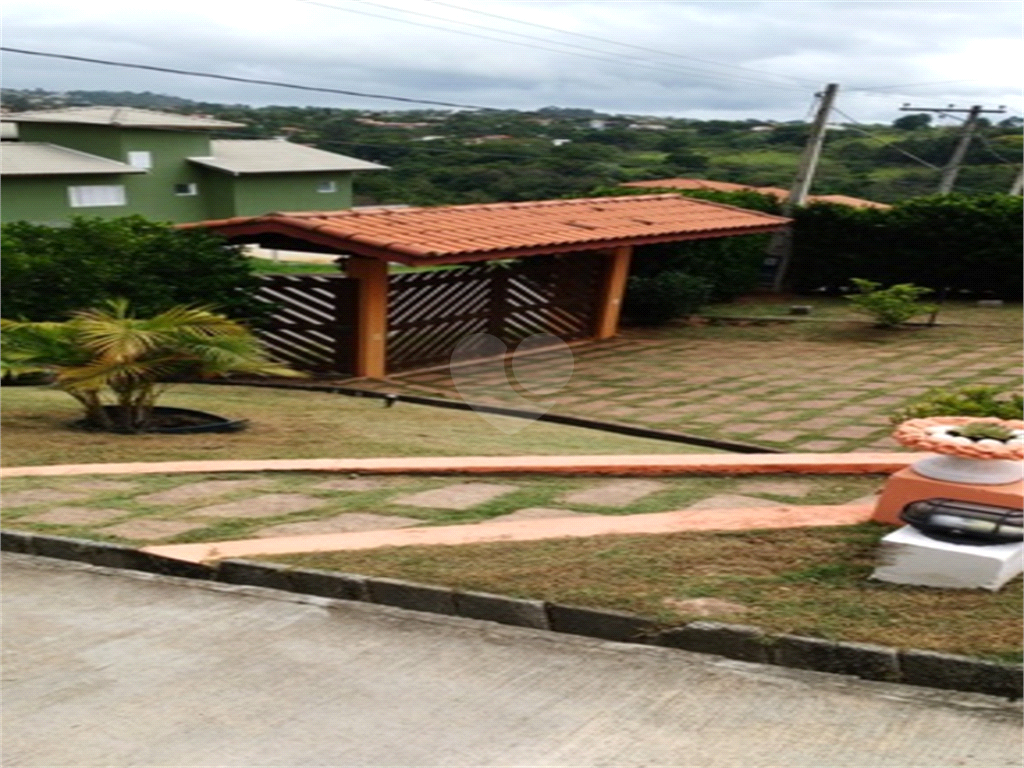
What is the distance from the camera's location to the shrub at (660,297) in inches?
754

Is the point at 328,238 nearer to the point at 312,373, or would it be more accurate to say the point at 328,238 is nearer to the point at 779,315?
the point at 312,373

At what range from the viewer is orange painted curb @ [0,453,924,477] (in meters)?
7.27

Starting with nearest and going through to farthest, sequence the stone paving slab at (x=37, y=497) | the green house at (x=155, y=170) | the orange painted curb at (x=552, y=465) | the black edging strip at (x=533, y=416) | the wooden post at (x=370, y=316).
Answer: the stone paving slab at (x=37, y=497) < the orange painted curb at (x=552, y=465) < the black edging strip at (x=533, y=416) < the wooden post at (x=370, y=316) < the green house at (x=155, y=170)

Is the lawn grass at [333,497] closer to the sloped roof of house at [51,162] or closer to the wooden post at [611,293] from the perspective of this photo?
the wooden post at [611,293]

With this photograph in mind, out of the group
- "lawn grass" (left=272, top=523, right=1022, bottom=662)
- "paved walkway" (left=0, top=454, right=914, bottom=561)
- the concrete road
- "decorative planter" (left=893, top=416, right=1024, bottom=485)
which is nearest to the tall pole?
"paved walkway" (left=0, top=454, right=914, bottom=561)

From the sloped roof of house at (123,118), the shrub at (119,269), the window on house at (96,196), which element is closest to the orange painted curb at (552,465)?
the shrub at (119,269)

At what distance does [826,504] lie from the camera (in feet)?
21.1

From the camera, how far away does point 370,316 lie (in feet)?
47.0

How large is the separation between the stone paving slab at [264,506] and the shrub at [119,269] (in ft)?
21.2

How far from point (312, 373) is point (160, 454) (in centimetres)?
586

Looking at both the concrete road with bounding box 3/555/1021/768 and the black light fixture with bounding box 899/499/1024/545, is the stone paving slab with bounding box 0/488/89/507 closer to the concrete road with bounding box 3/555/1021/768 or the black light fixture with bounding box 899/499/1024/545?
the concrete road with bounding box 3/555/1021/768

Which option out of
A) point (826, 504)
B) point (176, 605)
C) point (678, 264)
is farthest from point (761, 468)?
point (678, 264)

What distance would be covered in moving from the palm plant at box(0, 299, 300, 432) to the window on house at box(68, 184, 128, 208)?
2209 centimetres

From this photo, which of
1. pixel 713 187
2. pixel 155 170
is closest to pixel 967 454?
pixel 713 187
